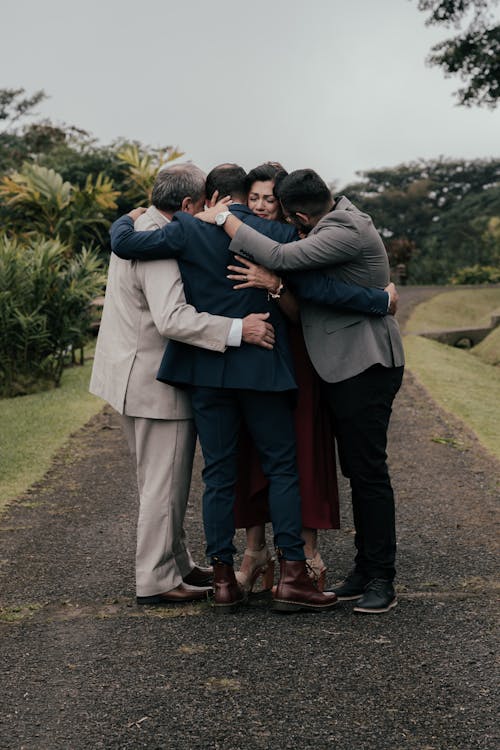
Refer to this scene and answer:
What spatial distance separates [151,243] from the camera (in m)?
4.51

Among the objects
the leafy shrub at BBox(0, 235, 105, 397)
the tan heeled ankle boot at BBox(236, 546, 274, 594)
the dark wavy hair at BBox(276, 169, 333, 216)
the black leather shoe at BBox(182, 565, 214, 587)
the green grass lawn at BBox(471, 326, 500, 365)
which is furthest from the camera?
the green grass lawn at BBox(471, 326, 500, 365)

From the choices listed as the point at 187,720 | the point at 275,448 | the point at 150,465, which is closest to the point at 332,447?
the point at 275,448

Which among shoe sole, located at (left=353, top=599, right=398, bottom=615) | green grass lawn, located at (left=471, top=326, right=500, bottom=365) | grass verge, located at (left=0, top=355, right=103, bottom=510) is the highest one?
green grass lawn, located at (left=471, top=326, right=500, bottom=365)

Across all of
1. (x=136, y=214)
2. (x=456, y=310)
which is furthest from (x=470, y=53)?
(x=136, y=214)

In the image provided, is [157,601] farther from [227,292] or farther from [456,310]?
[456,310]

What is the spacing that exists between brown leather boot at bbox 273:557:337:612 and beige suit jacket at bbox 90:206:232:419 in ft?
2.86

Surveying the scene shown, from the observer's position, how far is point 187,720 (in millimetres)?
3396

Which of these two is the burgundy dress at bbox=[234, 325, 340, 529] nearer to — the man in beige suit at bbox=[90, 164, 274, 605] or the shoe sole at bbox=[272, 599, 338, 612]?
the man in beige suit at bbox=[90, 164, 274, 605]

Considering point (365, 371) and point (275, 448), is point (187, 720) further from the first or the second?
point (365, 371)

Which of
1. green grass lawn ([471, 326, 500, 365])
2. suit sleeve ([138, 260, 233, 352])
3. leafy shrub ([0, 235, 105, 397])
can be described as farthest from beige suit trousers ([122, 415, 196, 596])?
green grass lawn ([471, 326, 500, 365])

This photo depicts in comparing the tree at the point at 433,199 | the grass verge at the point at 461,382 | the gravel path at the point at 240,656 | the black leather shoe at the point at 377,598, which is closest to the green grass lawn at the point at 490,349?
the grass verge at the point at 461,382

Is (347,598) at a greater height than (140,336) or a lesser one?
lesser

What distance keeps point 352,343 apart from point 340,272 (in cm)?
33

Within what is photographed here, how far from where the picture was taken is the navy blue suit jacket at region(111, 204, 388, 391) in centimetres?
450
